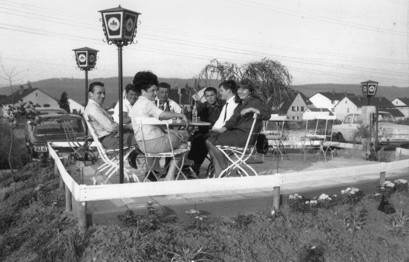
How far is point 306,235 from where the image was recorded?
4816mm

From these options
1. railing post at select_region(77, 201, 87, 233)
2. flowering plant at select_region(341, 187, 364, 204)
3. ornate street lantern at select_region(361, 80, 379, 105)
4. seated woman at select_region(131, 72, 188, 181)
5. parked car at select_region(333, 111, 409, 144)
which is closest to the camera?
railing post at select_region(77, 201, 87, 233)

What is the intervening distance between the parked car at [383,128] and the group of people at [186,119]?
13.5 m

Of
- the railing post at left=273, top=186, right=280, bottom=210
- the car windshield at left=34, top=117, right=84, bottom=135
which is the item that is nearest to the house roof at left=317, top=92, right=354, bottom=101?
the car windshield at left=34, top=117, right=84, bottom=135

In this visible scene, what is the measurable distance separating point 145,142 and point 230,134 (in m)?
1.22

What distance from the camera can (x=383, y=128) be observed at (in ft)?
65.4

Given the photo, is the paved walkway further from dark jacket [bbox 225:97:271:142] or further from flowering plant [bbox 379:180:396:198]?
dark jacket [bbox 225:97:271:142]

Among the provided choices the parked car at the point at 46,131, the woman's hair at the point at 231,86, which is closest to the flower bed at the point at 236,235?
the woman's hair at the point at 231,86

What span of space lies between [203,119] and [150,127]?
7.18ft

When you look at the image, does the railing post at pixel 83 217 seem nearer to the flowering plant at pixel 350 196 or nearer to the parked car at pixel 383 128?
the flowering plant at pixel 350 196

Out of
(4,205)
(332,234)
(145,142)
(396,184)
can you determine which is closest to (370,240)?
(332,234)

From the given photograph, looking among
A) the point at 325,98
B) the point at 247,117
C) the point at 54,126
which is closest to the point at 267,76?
the point at 54,126

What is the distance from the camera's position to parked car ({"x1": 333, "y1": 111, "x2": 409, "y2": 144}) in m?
20.2

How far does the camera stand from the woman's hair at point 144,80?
604 cm

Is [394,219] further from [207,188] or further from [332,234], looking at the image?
[207,188]
